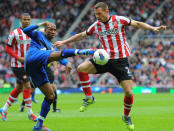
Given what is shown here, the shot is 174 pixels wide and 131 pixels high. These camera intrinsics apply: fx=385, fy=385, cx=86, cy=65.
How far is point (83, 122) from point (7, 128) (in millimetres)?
2012

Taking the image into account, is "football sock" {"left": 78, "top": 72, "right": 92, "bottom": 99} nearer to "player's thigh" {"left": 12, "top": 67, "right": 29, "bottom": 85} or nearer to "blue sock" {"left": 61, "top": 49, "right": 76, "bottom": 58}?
"blue sock" {"left": 61, "top": 49, "right": 76, "bottom": 58}

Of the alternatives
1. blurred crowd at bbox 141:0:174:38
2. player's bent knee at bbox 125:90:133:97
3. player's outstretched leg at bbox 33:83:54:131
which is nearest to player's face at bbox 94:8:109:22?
player's bent knee at bbox 125:90:133:97

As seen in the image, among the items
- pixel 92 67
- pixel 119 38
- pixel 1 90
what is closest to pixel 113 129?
pixel 92 67

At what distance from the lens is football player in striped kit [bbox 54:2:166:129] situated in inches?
304

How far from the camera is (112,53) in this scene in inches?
309

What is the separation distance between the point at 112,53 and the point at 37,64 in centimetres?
164

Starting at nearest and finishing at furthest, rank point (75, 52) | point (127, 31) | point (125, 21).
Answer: point (75, 52), point (125, 21), point (127, 31)

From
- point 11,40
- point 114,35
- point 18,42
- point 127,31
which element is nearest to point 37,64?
point 114,35

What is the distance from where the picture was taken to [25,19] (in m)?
9.46

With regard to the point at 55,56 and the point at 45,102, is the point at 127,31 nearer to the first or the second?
the point at 45,102

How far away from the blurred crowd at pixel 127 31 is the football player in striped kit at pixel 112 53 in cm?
1700

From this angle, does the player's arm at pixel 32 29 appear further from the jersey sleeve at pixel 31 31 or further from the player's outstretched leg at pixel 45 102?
the player's outstretched leg at pixel 45 102

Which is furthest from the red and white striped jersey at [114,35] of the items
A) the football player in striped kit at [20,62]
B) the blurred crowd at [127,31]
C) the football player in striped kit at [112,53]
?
the blurred crowd at [127,31]

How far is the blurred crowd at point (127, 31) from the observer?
990 inches
